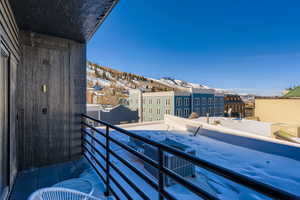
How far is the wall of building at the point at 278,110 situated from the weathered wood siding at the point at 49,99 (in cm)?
1554

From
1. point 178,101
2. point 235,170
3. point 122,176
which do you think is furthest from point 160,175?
point 178,101

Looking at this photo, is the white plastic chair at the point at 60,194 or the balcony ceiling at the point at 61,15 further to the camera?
the balcony ceiling at the point at 61,15

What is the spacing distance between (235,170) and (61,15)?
4.18 metres

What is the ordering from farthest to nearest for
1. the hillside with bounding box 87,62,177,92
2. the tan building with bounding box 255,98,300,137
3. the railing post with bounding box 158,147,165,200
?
the hillside with bounding box 87,62,177,92
the tan building with bounding box 255,98,300,137
the railing post with bounding box 158,147,165,200

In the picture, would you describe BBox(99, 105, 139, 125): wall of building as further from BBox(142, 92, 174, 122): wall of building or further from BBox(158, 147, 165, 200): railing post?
BBox(158, 147, 165, 200): railing post

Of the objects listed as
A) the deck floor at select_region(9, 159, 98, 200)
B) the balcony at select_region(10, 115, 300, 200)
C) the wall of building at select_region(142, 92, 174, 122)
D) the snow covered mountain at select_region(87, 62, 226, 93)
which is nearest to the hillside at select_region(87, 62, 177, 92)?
the snow covered mountain at select_region(87, 62, 226, 93)

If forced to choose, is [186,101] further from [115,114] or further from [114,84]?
[114,84]

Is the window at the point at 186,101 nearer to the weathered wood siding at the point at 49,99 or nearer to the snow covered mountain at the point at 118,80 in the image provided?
the snow covered mountain at the point at 118,80

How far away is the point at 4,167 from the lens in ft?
5.47

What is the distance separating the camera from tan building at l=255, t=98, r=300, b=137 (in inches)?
466

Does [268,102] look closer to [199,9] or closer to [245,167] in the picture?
[199,9]

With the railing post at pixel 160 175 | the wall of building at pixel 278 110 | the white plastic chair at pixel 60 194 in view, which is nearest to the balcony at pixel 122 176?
the railing post at pixel 160 175

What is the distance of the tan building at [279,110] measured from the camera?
11836 mm

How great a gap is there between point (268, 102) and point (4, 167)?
17.6m
